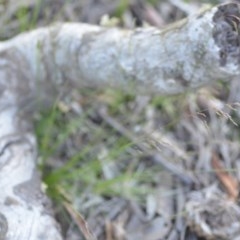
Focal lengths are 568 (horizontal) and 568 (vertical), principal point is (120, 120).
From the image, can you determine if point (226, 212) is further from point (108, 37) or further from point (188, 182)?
point (108, 37)

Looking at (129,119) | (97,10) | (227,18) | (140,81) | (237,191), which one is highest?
(227,18)

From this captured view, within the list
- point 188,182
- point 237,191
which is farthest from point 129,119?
point 237,191

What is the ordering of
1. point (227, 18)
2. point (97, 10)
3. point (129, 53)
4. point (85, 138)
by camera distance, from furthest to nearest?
point (97, 10) < point (85, 138) < point (129, 53) < point (227, 18)

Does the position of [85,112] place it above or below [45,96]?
below

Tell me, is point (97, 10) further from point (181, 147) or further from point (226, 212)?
point (226, 212)

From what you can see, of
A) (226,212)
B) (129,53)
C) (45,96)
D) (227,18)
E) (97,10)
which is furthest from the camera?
(97,10)

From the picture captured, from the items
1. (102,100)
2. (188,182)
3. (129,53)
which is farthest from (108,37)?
(188,182)

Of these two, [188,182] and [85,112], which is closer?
[188,182]
